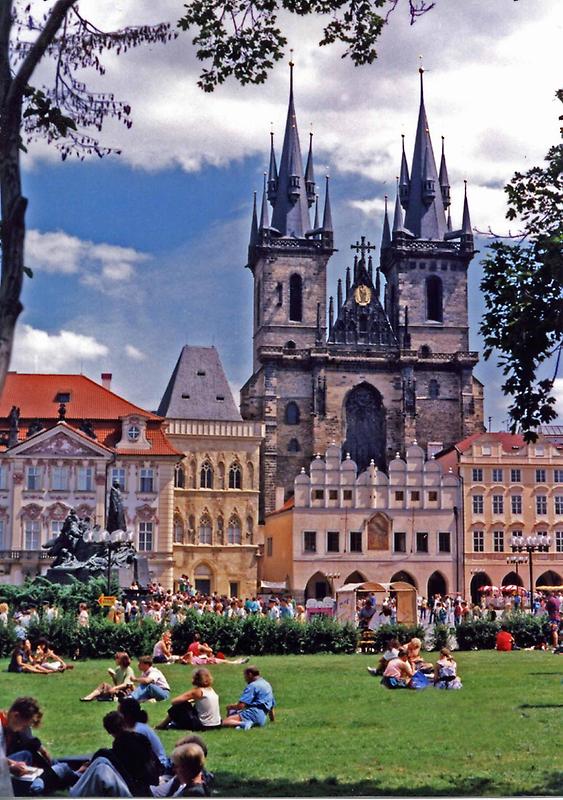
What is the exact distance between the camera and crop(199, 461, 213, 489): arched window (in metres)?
54.3

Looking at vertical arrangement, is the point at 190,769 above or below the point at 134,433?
below

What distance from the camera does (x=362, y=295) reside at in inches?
2657

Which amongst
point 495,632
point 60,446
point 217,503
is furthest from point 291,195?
point 495,632

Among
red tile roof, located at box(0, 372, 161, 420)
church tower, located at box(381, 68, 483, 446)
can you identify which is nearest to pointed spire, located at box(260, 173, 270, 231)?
church tower, located at box(381, 68, 483, 446)

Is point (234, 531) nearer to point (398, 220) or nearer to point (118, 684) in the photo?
point (398, 220)

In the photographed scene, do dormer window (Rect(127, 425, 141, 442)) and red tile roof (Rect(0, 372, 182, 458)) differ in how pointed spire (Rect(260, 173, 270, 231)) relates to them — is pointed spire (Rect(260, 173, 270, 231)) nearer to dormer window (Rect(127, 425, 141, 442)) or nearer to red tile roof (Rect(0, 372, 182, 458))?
red tile roof (Rect(0, 372, 182, 458))

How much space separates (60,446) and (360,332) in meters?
25.2

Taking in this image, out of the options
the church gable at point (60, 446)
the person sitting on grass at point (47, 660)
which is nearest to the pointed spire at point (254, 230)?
the church gable at point (60, 446)

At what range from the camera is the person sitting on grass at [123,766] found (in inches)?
330

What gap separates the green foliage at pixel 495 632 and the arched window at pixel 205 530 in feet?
103

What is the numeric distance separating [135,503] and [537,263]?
3804 centimetres

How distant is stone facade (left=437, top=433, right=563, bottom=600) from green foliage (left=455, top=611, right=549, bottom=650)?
99.4ft

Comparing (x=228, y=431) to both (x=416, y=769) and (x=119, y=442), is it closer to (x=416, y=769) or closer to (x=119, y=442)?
(x=119, y=442)

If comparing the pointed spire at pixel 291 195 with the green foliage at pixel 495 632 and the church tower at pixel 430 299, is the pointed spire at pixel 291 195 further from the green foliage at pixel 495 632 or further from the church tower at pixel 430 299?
the green foliage at pixel 495 632
